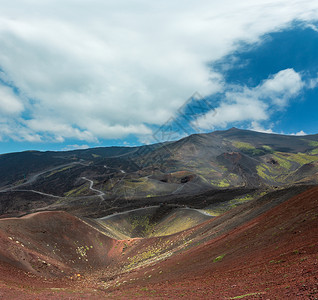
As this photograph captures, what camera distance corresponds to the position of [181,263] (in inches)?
958

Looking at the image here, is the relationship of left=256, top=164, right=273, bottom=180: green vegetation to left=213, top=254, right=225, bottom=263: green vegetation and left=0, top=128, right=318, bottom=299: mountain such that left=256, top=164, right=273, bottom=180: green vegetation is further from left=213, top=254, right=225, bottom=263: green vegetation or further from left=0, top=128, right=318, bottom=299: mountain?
left=213, top=254, right=225, bottom=263: green vegetation

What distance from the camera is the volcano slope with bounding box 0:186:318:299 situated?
504 inches

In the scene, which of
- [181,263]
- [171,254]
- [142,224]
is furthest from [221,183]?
[181,263]

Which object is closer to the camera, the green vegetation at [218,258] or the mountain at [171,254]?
the mountain at [171,254]

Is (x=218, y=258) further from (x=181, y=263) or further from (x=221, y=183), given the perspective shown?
(x=221, y=183)

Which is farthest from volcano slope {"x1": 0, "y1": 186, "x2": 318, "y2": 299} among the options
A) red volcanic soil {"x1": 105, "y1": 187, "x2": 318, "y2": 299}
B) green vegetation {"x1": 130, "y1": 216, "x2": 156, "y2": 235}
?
green vegetation {"x1": 130, "y1": 216, "x2": 156, "y2": 235}

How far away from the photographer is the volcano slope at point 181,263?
42.0ft

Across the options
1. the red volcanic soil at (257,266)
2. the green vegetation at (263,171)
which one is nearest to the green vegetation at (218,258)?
the red volcanic soil at (257,266)

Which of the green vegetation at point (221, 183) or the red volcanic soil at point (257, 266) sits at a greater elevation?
the green vegetation at point (221, 183)

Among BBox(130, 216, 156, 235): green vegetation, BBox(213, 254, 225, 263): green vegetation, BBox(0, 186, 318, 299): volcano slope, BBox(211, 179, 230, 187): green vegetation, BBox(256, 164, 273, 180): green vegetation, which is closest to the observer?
BBox(0, 186, 318, 299): volcano slope

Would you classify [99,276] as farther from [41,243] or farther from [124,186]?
[124,186]

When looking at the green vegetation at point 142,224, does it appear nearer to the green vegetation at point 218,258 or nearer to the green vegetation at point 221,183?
the green vegetation at point 218,258

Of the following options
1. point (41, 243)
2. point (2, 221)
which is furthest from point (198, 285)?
point (2, 221)

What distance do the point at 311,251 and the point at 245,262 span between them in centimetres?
503
